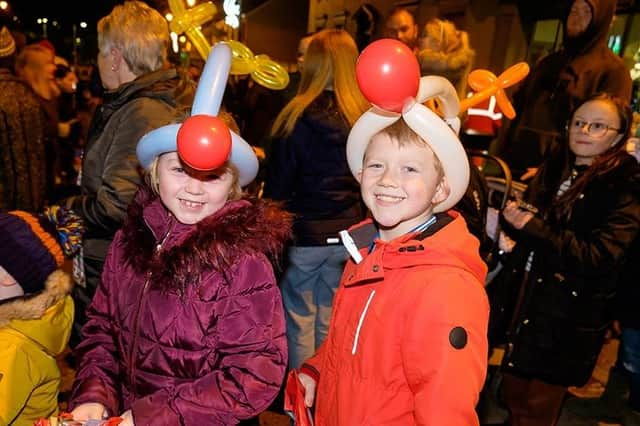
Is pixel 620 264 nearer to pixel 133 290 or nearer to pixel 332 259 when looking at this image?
pixel 332 259

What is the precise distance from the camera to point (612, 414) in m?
3.50

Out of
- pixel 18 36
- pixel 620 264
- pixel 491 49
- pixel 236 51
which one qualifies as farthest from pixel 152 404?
pixel 491 49

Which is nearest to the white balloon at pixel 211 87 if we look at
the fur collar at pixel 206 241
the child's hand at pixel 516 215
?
the fur collar at pixel 206 241

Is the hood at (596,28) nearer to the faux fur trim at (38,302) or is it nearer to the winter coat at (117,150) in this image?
the winter coat at (117,150)

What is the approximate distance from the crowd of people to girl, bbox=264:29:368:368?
0.5 inches

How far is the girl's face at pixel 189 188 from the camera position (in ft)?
5.63

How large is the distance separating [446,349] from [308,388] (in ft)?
2.36

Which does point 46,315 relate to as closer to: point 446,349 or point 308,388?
point 308,388

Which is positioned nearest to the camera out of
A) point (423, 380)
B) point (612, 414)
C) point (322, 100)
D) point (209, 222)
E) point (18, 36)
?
point (423, 380)

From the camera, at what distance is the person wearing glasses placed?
245cm

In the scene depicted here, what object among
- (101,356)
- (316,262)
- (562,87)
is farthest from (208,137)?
(562,87)

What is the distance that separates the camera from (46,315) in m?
1.97

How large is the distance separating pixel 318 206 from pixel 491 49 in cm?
642

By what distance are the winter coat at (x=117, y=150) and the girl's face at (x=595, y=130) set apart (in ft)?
6.94
